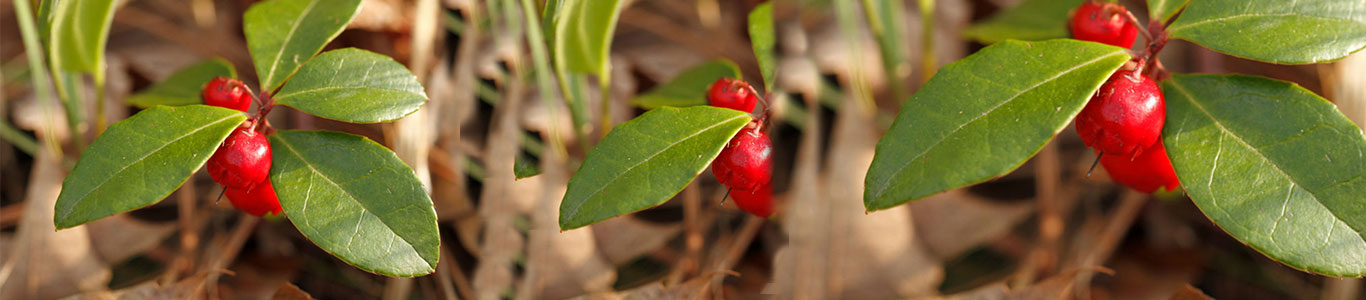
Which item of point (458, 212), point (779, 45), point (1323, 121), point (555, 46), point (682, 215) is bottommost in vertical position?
point (458, 212)

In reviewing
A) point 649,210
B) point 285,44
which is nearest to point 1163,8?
point 649,210

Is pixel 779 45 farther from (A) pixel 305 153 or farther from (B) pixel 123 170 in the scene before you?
(B) pixel 123 170

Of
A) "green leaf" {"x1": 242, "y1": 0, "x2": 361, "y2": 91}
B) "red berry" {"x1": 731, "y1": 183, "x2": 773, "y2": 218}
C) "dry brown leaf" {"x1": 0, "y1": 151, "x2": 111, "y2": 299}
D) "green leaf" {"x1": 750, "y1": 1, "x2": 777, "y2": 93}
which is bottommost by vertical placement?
"dry brown leaf" {"x1": 0, "y1": 151, "x2": 111, "y2": 299}

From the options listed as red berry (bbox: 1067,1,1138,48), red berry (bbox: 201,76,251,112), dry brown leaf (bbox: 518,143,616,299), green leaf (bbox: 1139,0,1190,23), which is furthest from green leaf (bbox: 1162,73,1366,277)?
red berry (bbox: 201,76,251,112)

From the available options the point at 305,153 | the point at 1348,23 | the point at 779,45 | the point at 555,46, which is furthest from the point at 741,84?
the point at 1348,23

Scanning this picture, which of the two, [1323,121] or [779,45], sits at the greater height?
[1323,121]

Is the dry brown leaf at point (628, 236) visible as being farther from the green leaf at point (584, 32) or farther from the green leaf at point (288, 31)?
the green leaf at point (288, 31)

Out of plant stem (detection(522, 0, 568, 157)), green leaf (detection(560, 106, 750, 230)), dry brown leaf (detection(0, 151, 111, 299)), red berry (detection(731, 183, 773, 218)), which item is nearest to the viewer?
green leaf (detection(560, 106, 750, 230))

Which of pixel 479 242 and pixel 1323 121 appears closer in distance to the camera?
pixel 1323 121

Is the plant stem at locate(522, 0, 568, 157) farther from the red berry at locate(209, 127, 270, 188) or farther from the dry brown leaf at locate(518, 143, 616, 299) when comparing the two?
the red berry at locate(209, 127, 270, 188)
